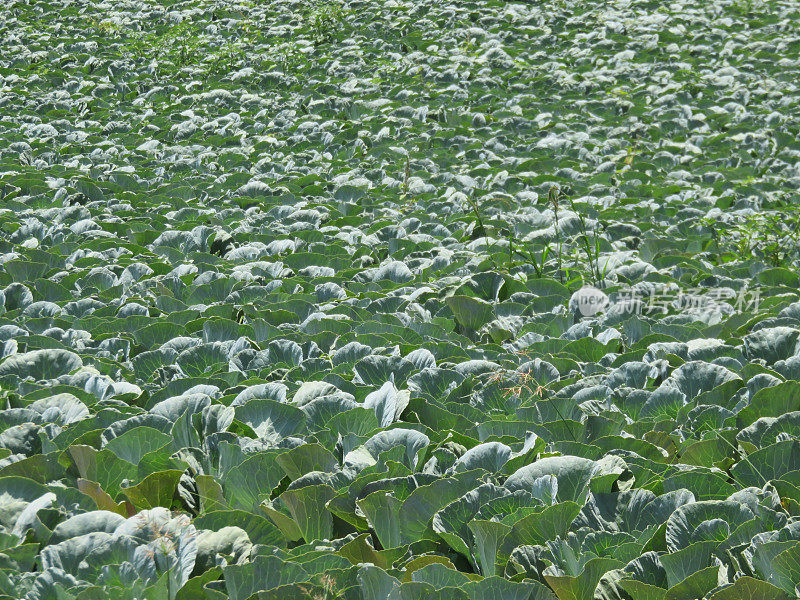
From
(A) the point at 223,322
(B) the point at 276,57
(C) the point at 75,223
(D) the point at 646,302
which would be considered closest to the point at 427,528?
(A) the point at 223,322

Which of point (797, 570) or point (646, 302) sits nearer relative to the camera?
point (797, 570)

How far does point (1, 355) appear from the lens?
3082mm

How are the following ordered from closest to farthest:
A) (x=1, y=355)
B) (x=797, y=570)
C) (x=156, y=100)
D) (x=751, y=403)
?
(x=797, y=570) < (x=751, y=403) < (x=1, y=355) < (x=156, y=100)

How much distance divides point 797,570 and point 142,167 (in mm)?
5908

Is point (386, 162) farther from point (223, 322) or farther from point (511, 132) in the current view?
point (223, 322)

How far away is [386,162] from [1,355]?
4.11 m

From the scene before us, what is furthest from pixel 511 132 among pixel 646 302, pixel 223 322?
pixel 223 322

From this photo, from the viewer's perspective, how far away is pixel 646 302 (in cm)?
391

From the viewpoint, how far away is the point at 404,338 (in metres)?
3.35

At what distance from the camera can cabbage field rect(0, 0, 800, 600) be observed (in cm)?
190

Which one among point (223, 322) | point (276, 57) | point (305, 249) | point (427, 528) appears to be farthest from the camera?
point (276, 57)

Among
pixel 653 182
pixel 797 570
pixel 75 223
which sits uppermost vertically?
pixel 797 570

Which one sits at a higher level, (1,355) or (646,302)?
(1,355)

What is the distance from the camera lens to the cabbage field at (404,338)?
1.90 metres
